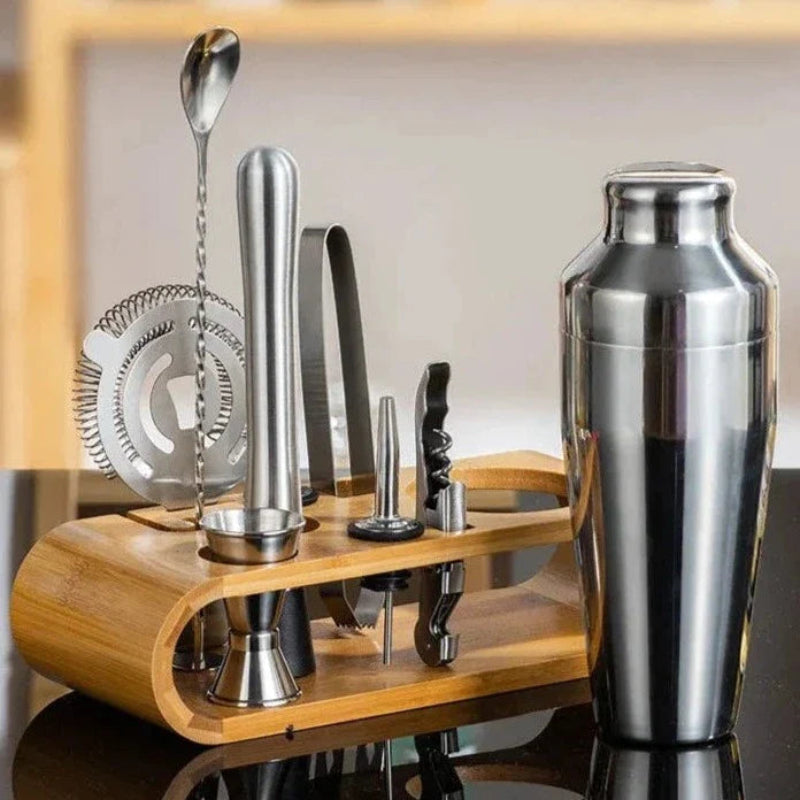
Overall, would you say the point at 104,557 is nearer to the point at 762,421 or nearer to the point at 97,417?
the point at 97,417

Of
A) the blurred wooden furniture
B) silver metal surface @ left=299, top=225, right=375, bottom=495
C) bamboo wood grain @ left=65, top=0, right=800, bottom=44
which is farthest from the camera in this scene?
the blurred wooden furniture

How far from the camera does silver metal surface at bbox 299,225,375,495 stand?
1102mm

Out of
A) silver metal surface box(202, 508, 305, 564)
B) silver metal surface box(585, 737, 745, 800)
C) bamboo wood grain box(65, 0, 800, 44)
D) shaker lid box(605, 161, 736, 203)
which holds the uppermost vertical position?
bamboo wood grain box(65, 0, 800, 44)

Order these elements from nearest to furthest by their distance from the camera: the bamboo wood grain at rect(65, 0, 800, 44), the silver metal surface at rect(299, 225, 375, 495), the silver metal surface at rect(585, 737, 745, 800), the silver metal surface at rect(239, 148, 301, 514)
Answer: the silver metal surface at rect(585, 737, 745, 800), the silver metal surface at rect(239, 148, 301, 514), the silver metal surface at rect(299, 225, 375, 495), the bamboo wood grain at rect(65, 0, 800, 44)

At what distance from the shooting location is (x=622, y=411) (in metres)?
0.90

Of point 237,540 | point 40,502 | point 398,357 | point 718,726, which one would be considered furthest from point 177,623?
point 398,357

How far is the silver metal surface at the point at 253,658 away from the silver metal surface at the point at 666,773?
16 cm

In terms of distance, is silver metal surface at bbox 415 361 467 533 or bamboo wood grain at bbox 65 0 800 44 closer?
silver metal surface at bbox 415 361 467 533

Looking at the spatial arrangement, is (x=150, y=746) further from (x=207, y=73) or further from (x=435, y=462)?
(x=207, y=73)

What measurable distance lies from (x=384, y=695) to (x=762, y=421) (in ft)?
0.79

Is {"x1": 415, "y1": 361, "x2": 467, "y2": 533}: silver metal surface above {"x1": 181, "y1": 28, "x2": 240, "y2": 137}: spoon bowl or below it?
below

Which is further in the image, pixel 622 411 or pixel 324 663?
pixel 324 663

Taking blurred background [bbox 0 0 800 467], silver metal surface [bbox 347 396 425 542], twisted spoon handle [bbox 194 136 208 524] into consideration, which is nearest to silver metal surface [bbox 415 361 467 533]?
silver metal surface [bbox 347 396 425 542]

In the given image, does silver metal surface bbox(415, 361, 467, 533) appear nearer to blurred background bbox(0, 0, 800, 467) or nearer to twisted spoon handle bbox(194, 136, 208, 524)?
twisted spoon handle bbox(194, 136, 208, 524)
